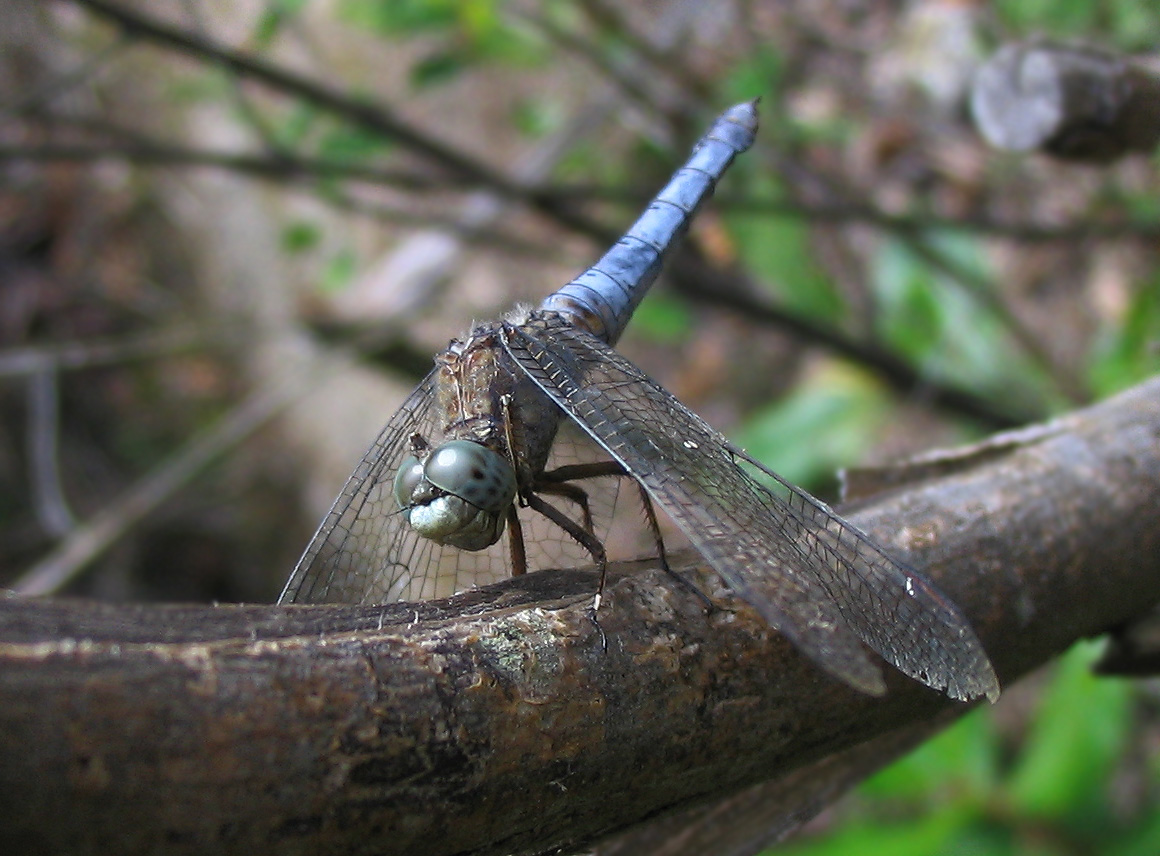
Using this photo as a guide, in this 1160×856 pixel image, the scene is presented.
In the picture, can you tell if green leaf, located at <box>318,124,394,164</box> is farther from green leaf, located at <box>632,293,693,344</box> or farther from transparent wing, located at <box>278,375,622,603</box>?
transparent wing, located at <box>278,375,622,603</box>

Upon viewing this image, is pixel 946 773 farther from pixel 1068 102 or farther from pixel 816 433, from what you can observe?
pixel 1068 102

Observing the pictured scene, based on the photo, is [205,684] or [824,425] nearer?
[205,684]

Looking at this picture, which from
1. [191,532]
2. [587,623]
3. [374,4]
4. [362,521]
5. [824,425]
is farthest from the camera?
[191,532]

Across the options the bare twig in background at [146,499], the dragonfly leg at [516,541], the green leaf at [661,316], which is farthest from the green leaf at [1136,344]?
the bare twig in background at [146,499]

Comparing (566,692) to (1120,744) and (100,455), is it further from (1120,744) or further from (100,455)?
(100,455)

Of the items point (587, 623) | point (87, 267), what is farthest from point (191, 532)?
point (587, 623)

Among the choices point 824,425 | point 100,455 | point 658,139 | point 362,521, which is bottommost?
point 362,521

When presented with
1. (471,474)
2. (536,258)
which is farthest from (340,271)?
(471,474)
